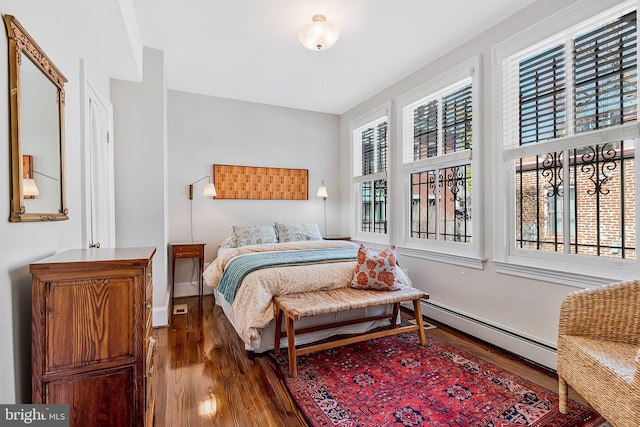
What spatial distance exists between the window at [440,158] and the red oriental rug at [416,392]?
1148 millimetres

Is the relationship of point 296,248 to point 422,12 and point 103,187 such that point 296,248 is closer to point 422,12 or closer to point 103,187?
point 103,187

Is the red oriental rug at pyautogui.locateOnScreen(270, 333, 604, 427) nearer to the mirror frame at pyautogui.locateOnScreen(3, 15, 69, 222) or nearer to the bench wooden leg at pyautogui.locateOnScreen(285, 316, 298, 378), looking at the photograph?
the bench wooden leg at pyautogui.locateOnScreen(285, 316, 298, 378)

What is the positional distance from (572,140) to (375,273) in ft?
5.73

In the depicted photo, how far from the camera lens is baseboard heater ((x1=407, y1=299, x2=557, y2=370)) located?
2.34 meters

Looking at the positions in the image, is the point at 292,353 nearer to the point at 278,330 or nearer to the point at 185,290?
the point at 278,330

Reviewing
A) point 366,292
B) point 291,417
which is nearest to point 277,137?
point 366,292

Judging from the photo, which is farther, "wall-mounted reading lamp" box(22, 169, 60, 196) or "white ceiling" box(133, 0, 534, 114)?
"white ceiling" box(133, 0, 534, 114)

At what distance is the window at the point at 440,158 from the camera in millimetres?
3129

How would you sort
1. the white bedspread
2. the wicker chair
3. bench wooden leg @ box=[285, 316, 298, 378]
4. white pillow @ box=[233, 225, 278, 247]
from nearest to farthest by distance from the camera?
the wicker chair, bench wooden leg @ box=[285, 316, 298, 378], the white bedspread, white pillow @ box=[233, 225, 278, 247]

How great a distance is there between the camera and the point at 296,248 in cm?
372

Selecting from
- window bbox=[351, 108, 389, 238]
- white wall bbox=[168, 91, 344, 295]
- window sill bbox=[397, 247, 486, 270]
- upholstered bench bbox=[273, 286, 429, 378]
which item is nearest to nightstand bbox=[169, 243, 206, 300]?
white wall bbox=[168, 91, 344, 295]

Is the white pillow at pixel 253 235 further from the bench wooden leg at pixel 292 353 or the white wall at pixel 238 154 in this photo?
the bench wooden leg at pixel 292 353

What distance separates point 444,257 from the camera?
128 inches

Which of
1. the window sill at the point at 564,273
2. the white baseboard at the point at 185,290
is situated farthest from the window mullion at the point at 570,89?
the white baseboard at the point at 185,290
